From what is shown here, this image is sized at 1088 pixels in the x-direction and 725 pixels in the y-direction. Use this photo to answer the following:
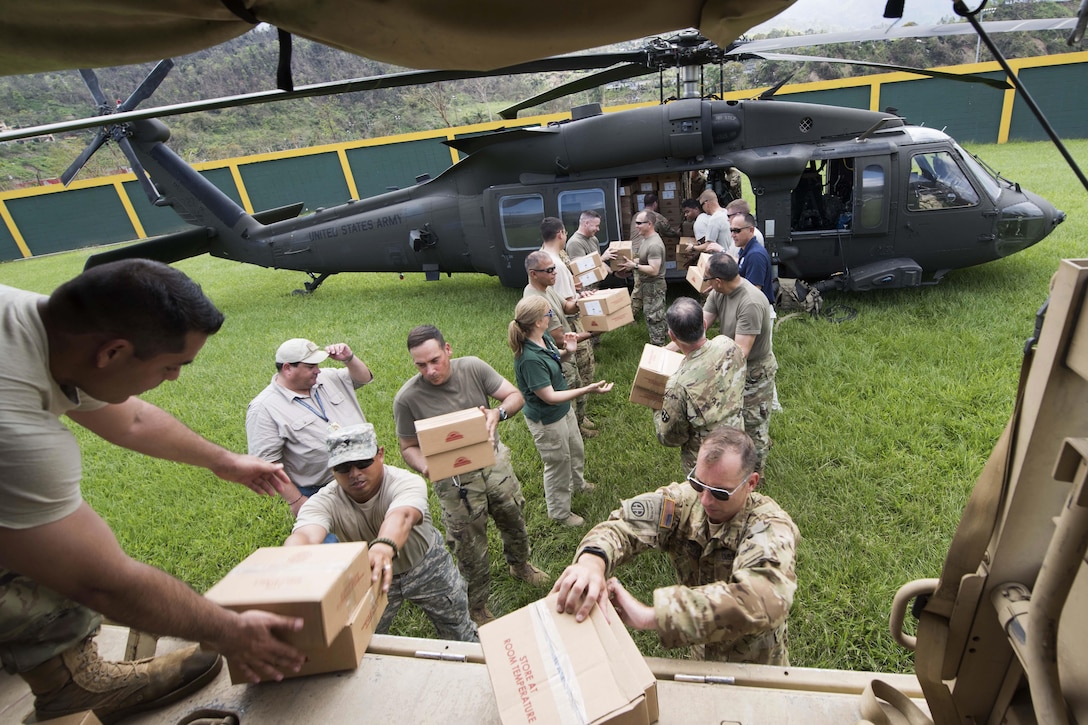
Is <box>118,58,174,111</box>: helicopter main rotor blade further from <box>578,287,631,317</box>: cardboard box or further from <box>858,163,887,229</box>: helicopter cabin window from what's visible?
<box>858,163,887,229</box>: helicopter cabin window

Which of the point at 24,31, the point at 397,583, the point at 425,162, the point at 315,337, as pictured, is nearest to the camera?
the point at 24,31

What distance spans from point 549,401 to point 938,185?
6.51 metres

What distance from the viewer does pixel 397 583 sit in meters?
2.91

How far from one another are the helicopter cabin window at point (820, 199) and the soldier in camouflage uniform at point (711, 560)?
Answer: 6.86m

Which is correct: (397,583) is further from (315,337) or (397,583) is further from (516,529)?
(315,337)

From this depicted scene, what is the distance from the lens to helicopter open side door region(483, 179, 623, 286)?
8164 millimetres

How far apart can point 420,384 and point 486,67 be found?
221 centimetres

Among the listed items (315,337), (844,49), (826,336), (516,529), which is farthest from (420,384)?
(844,49)

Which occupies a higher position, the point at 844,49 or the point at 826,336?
the point at 844,49

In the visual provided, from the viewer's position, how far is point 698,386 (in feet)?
11.3

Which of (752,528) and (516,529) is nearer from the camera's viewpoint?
(752,528)

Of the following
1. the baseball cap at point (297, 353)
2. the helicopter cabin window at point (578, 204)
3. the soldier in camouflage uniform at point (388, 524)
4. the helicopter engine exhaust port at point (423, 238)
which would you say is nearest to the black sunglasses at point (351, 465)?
the soldier in camouflage uniform at point (388, 524)

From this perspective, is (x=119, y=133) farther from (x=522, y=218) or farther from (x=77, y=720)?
(x=77, y=720)

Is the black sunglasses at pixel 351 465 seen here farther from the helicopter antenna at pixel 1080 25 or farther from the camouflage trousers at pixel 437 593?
the helicopter antenna at pixel 1080 25
